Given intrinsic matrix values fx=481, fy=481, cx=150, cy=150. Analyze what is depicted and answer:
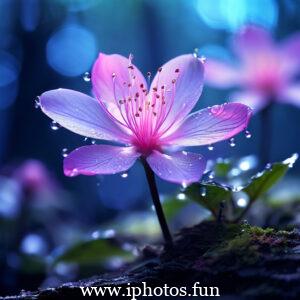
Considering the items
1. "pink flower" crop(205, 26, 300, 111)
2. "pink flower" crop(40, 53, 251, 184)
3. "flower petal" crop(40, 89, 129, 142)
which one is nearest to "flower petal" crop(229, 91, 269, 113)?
"pink flower" crop(205, 26, 300, 111)

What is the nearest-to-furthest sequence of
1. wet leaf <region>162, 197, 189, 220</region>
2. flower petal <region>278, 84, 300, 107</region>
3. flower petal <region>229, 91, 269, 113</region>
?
wet leaf <region>162, 197, 189, 220</region>
flower petal <region>278, 84, 300, 107</region>
flower petal <region>229, 91, 269, 113</region>

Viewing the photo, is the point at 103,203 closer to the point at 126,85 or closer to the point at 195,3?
the point at 195,3

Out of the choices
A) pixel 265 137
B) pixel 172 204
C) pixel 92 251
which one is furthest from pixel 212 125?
pixel 265 137

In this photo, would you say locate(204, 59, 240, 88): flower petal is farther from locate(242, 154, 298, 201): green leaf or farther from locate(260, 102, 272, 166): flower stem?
locate(242, 154, 298, 201): green leaf

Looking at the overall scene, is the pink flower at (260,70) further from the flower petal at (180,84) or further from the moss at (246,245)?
the moss at (246,245)

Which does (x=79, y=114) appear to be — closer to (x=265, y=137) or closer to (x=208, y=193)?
(x=208, y=193)

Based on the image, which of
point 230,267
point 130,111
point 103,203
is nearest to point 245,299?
point 230,267
